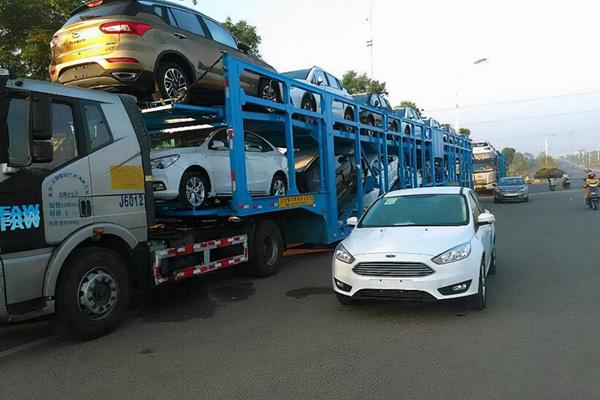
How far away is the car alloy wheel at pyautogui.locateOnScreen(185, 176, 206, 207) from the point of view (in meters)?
7.00

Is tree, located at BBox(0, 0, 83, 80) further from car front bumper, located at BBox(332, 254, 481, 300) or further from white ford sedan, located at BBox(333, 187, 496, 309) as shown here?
car front bumper, located at BBox(332, 254, 481, 300)

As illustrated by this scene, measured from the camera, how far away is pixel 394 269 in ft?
18.3

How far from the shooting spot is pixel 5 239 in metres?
4.66

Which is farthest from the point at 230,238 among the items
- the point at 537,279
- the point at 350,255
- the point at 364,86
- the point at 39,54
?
the point at 364,86

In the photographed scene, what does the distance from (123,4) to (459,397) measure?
6.14m

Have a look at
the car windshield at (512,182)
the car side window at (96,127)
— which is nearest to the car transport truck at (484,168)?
the car windshield at (512,182)

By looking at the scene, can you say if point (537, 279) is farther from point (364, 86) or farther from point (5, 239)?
point (364, 86)

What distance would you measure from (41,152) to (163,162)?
2.06m

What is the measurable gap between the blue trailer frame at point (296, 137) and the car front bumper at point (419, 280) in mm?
2479

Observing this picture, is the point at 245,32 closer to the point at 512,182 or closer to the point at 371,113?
the point at 371,113

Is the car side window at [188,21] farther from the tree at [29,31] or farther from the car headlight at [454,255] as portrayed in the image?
the tree at [29,31]

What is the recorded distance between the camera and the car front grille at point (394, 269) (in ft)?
18.1

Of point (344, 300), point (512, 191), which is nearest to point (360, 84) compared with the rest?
point (512, 191)

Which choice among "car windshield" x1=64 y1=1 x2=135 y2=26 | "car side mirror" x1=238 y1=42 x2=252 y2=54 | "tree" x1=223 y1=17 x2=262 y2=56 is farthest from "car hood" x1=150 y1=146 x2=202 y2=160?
"tree" x1=223 y1=17 x2=262 y2=56
